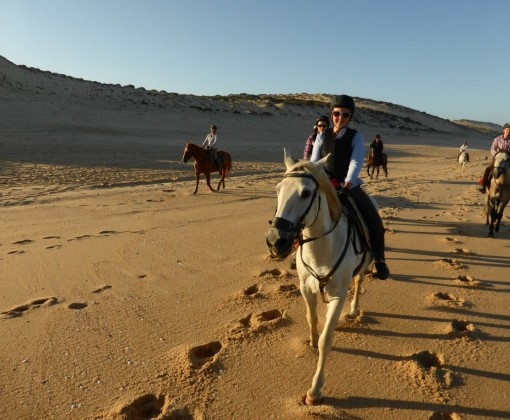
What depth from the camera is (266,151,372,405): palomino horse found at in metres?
2.76

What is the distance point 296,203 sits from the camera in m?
2.80

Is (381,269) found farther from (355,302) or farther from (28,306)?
(28,306)

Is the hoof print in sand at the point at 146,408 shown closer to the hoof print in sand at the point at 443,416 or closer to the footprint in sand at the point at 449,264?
the hoof print in sand at the point at 443,416

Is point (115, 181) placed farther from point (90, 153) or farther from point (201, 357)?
point (201, 357)

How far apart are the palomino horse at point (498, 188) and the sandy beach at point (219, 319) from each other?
0.43 meters

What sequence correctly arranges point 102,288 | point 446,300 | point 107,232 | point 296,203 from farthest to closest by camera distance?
point 107,232
point 102,288
point 446,300
point 296,203

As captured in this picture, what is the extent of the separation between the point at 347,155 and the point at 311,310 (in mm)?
1716

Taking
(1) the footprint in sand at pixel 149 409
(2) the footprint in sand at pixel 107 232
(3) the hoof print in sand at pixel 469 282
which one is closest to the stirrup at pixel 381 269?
(3) the hoof print in sand at pixel 469 282

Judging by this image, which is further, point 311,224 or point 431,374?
point 431,374

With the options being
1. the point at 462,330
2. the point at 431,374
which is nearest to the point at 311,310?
the point at 431,374

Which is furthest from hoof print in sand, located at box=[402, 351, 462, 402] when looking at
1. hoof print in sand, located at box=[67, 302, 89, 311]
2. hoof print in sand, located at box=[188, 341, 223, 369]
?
hoof print in sand, located at box=[67, 302, 89, 311]

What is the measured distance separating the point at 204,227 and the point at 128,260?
97.9 inches

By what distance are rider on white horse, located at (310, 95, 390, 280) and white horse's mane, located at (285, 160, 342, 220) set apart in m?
0.83

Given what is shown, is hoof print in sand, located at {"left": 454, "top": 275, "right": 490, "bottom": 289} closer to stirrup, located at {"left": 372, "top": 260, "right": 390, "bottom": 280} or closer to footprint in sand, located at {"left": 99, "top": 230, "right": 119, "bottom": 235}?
stirrup, located at {"left": 372, "top": 260, "right": 390, "bottom": 280}
